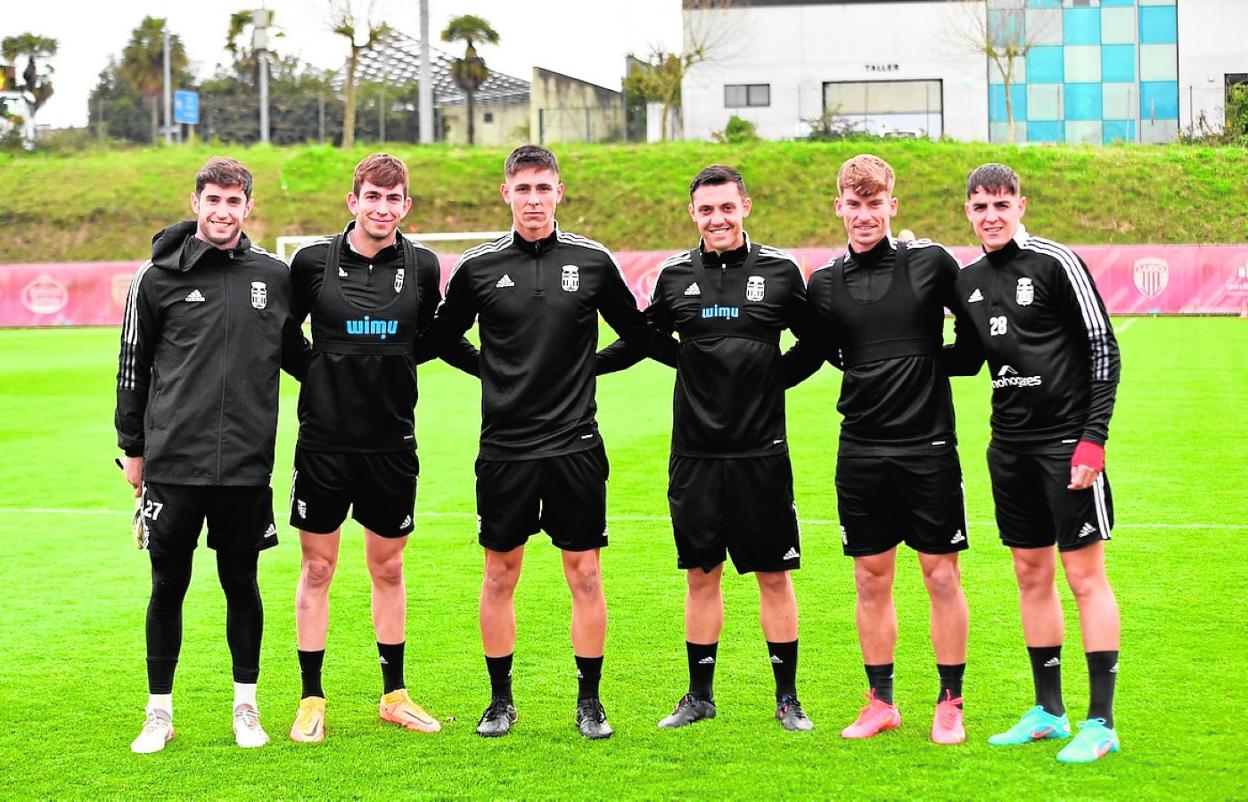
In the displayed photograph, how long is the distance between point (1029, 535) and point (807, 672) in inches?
51.6

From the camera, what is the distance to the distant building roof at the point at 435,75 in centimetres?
6184

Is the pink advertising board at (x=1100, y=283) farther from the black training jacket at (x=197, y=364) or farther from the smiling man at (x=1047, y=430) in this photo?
the smiling man at (x=1047, y=430)

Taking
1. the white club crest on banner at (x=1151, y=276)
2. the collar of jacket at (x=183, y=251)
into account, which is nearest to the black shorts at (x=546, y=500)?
the collar of jacket at (x=183, y=251)

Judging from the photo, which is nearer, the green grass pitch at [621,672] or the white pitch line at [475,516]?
the green grass pitch at [621,672]

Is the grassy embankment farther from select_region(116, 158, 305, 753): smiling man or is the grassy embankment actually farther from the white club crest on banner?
select_region(116, 158, 305, 753): smiling man

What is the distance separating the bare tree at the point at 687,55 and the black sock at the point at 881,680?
1876 inches

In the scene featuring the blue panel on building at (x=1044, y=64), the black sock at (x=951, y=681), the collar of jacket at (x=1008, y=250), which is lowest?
the black sock at (x=951, y=681)

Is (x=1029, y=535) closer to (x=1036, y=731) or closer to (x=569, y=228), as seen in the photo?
(x=1036, y=731)

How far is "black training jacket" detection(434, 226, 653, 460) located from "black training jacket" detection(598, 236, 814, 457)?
0.32 meters

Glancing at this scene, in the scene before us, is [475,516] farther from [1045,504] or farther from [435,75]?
[435,75]

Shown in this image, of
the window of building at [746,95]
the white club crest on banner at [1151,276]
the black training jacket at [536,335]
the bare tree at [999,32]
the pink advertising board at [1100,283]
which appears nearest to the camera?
the black training jacket at [536,335]

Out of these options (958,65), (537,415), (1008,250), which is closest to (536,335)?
(537,415)

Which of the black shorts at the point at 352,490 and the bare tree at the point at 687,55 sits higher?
the bare tree at the point at 687,55

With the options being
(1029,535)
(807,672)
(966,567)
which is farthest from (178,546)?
(966,567)
